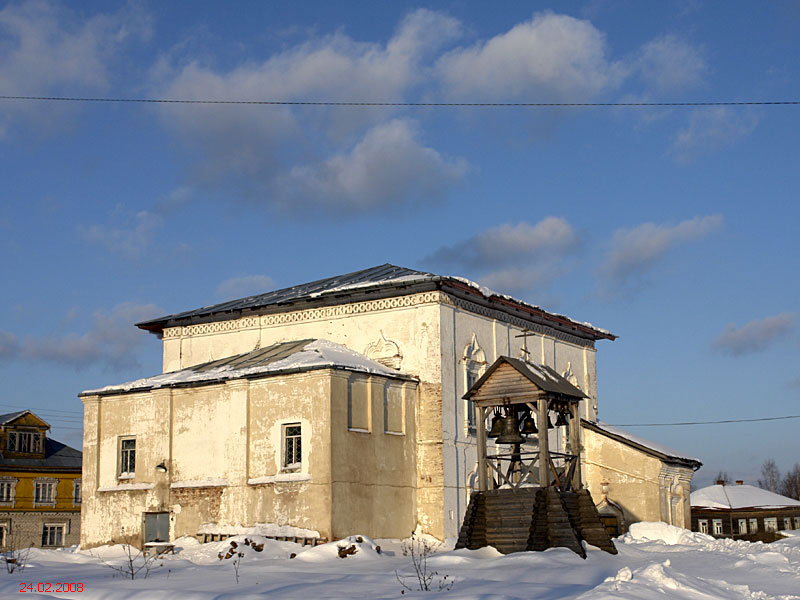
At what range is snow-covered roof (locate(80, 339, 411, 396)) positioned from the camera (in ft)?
73.9

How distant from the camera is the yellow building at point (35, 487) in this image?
43.2 metres

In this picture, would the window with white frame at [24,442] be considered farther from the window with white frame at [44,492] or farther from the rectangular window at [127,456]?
the rectangular window at [127,456]

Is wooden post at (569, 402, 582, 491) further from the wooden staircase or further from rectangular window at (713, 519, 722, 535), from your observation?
rectangular window at (713, 519, 722, 535)

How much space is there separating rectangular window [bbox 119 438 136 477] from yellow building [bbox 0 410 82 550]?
2061 centimetres

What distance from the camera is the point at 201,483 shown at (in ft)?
75.9

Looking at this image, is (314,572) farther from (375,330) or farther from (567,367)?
(567,367)

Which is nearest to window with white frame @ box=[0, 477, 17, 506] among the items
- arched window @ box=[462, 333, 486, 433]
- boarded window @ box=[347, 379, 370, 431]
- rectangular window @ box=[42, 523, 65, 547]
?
rectangular window @ box=[42, 523, 65, 547]

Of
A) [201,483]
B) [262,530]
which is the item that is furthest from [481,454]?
[201,483]

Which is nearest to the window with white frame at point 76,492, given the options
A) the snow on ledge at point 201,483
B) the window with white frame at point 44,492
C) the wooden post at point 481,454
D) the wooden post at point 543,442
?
the window with white frame at point 44,492

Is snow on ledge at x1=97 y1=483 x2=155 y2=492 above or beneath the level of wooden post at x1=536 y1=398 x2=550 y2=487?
beneath

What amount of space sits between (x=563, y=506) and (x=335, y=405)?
632cm

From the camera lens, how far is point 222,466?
22953 mm

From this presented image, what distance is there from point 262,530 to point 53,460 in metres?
28.3

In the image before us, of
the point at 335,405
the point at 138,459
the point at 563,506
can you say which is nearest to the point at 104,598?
the point at 563,506
